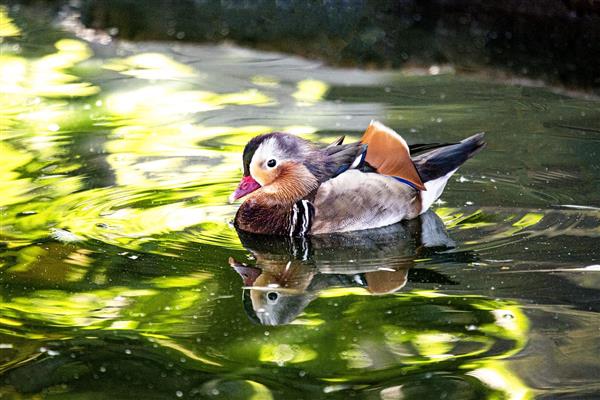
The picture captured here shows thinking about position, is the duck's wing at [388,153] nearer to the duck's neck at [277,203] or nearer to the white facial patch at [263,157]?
the duck's neck at [277,203]

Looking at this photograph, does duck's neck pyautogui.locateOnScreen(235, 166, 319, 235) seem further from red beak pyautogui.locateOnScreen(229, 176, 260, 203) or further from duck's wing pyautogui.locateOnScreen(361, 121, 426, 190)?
duck's wing pyautogui.locateOnScreen(361, 121, 426, 190)

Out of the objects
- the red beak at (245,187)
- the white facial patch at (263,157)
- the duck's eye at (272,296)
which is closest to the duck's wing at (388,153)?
the white facial patch at (263,157)

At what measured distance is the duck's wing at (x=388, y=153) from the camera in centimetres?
688

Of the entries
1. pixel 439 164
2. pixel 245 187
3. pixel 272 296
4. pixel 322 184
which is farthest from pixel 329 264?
pixel 439 164

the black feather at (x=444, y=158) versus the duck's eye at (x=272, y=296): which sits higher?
the black feather at (x=444, y=158)

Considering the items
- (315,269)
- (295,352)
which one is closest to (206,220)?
(315,269)

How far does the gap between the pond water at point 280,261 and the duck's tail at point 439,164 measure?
0.13 metres

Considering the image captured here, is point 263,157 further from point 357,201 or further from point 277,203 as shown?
point 357,201

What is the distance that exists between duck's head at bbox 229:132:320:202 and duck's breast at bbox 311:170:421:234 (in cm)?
13

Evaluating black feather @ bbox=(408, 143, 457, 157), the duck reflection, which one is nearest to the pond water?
the duck reflection

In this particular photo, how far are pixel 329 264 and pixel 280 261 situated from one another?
0.28 metres

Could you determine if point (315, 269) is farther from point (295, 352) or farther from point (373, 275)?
point (295, 352)

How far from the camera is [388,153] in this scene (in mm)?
6883

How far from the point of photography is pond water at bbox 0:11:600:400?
5004 millimetres
